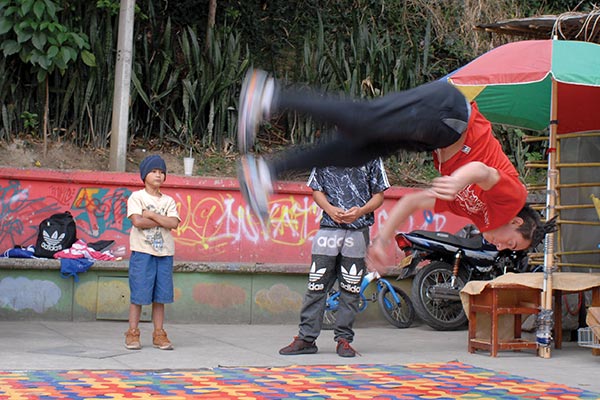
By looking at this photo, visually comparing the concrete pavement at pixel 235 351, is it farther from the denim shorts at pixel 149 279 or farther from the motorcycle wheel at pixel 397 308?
the denim shorts at pixel 149 279

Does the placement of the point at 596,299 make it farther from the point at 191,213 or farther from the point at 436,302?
the point at 191,213

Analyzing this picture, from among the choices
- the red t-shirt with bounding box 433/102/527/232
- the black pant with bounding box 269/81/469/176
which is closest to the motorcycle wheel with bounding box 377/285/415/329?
the red t-shirt with bounding box 433/102/527/232

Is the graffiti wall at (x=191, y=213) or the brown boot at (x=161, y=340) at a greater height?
the graffiti wall at (x=191, y=213)

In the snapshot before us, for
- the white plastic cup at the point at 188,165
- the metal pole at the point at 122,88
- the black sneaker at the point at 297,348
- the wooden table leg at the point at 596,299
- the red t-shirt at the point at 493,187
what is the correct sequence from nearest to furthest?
the red t-shirt at the point at 493,187, the black sneaker at the point at 297,348, the wooden table leg at the point at 596,299, the metal pole at the point at 122,88, the white plastic cup at the point at 188,165

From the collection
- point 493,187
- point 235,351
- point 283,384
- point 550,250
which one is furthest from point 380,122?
point 550,250

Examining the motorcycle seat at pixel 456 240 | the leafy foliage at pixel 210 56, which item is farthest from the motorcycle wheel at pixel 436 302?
the leafy foliage at pixel 210 56

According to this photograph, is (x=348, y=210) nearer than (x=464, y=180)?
No

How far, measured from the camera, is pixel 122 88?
11438 mm

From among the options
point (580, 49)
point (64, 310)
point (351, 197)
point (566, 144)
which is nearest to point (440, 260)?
point (566, 144)

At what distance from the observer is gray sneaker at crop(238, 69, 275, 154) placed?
5.84 meters

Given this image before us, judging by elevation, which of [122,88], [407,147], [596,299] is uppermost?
[122,88]

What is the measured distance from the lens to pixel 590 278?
9.07 m

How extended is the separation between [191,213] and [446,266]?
10.0 feet

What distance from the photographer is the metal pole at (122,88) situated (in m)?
11.4
